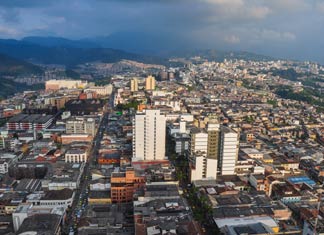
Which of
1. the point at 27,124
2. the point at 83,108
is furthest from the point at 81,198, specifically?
the point at 83,108

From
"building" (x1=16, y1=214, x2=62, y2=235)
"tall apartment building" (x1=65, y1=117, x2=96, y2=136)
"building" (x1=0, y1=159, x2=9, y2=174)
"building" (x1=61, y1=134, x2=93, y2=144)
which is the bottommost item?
"building" (x1=0, y1=159, x2=9, y2=174)

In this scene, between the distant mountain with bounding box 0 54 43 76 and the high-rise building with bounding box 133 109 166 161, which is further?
the distant mountain with bounding box 0 54 43 76

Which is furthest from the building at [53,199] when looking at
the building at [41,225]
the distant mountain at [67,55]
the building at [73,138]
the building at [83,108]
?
the distant mountain at [67,55]

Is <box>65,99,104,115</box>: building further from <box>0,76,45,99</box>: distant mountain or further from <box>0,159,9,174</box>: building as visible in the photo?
<box>0,76,45,99</box>: distant mountain

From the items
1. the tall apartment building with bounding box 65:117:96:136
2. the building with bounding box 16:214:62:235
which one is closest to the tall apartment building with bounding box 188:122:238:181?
the building with bounding box 16:214:62:235

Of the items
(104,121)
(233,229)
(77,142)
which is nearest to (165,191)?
(233,229)

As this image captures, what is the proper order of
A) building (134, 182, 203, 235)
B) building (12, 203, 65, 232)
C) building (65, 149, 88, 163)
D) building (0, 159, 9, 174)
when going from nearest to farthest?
building (134, 182, 203, 235) < building (12, 203, 65, 232) < building (0, 159, 9, 174) < building (65, 149, 88, 163)

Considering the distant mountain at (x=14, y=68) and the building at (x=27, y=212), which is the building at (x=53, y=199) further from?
the distant mountain at (x=14, y=68)
